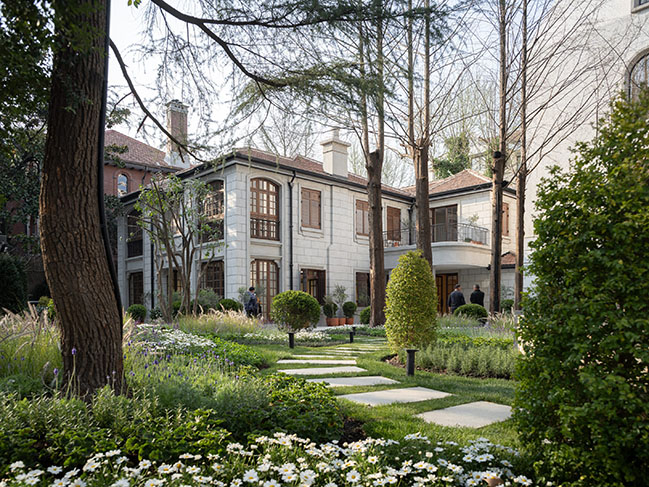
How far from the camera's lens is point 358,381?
571cm

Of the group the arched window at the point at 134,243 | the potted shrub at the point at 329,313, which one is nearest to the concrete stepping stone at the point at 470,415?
the potted shrub at the point at 329,313

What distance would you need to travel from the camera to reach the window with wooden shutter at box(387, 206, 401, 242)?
2367cm

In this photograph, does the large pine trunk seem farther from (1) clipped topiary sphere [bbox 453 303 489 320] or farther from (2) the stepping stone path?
(2) the stepping stone path

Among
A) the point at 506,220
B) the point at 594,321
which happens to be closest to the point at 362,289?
the point at 506,220

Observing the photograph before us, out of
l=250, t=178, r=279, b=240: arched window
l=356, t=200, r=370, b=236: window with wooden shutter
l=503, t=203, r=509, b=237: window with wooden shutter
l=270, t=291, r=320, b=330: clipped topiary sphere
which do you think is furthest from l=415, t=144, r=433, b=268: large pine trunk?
l=503, t=203, r=509, b=237: window with wooden shutter

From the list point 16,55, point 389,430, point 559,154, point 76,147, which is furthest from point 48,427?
point 559,154

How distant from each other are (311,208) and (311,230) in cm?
105

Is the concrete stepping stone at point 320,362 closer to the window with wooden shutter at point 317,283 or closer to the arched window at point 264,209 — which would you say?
the arched window at point 264,209

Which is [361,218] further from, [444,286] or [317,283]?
[444,286]

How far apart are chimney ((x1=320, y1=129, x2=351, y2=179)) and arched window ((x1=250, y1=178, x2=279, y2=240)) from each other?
3.23 meters

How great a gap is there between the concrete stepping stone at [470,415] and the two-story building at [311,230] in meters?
13.8

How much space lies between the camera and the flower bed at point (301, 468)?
2.27 m

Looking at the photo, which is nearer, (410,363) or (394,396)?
(394,396)

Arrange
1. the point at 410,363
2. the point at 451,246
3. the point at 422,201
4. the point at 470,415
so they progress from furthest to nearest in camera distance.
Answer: the point at 451,246
the point at 422,201
the point at 410,363
the point at 470,415
